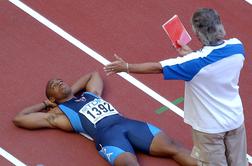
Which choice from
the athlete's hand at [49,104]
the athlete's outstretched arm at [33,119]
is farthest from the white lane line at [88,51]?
the athlete's outstretched arm at [33,119]

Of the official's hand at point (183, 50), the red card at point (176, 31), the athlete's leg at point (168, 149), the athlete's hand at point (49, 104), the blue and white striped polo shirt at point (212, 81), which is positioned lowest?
the athlete's leg at point (168, 149)

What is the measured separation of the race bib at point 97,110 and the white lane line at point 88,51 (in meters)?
0.61

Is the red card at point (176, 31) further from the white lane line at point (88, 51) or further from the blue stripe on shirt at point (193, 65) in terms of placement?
the white lane line at point (88, 51)

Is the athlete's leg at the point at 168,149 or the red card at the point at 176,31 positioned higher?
the red card at the point at 176,31

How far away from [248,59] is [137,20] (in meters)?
1.41

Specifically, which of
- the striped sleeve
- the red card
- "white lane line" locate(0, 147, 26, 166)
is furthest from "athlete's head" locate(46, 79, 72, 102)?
the striped sleeve

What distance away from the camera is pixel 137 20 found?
26.9ft

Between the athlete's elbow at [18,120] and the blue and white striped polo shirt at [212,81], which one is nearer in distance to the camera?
the blue and white striped polo shirt at [212,81]

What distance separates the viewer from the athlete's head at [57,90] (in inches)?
276

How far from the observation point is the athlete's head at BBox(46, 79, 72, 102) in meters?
7.00

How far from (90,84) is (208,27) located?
238 cm

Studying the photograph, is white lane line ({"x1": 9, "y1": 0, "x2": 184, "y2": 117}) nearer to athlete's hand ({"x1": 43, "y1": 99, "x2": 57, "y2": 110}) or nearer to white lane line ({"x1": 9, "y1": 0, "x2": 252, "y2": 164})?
white lane line ({"x1": 9, "y1": 0, "x2": 252, "y2": 164})

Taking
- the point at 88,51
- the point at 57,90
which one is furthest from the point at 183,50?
the point at 88,51

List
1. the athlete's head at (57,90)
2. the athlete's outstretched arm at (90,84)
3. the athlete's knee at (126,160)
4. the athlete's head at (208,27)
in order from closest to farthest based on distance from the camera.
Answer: the athlete's head at (208,27), the athlete's knee at (126,160), the athlete's head at (57,90), the athlete's outstretched arm at (90,84)
